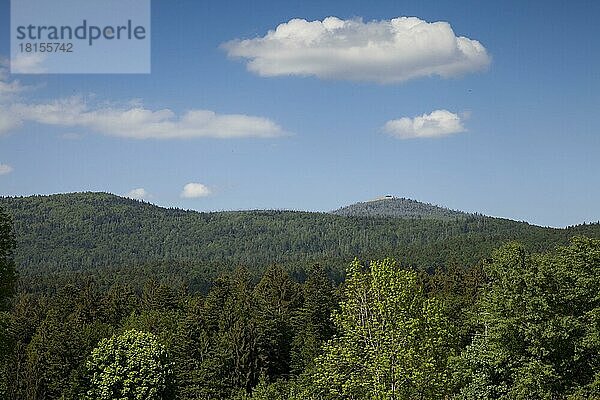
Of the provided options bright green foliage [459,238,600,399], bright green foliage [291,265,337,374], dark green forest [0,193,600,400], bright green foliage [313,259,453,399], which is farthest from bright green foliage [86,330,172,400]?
bright green foliage [291,265,337,374]

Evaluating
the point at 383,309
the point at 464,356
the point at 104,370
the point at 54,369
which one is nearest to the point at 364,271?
the point at 383,309

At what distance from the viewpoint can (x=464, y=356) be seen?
33.0 meters

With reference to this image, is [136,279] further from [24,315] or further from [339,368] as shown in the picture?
[339,368]

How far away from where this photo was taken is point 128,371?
33312mm

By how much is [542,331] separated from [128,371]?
21.1 meters

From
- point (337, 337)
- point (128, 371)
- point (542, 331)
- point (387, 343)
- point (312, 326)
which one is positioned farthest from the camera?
point (312, 326)

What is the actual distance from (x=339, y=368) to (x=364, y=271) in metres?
3.45

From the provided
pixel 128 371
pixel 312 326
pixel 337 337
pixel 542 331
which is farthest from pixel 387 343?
pixel 312 326

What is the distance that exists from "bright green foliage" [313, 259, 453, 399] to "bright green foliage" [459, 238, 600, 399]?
1216 cm

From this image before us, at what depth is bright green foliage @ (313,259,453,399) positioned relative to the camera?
59.1 feet

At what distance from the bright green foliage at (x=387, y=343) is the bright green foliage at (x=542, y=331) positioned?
39.9ft

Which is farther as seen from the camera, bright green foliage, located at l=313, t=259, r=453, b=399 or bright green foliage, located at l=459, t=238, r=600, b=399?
bright green foliage, located at l=459, t=238, r=600, b=399

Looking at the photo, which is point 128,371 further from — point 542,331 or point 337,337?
point 542,331

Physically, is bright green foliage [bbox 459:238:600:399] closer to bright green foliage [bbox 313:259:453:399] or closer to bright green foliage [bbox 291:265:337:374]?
bright green foliage [bbox 313:259:453:399]
